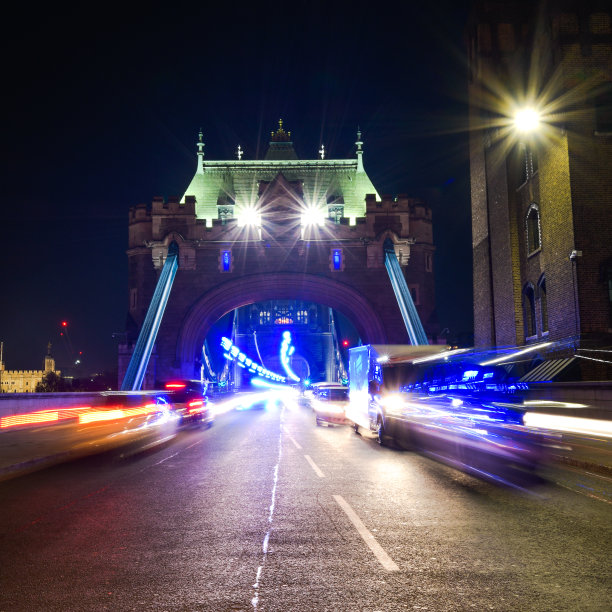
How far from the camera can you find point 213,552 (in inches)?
226

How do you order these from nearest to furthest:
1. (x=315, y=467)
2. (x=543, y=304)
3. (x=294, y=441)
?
(x=315, y=467)
(x=294, y=441)
(x=543, y=304)

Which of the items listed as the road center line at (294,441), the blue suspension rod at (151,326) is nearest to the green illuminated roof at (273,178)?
the blue suspension rod at (151,326)

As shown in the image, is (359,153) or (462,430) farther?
(359,153)

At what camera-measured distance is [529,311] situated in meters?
23.3

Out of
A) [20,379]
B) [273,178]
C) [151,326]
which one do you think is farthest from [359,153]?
[20,379]

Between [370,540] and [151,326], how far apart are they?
4412 cm

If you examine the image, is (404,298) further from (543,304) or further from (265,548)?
(265,548)

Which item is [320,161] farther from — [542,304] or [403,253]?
[542,304]

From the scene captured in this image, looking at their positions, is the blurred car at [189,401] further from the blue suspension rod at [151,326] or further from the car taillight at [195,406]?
the blue suspension rod at [151,326]

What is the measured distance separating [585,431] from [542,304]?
10958 millimetres

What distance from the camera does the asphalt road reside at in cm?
452

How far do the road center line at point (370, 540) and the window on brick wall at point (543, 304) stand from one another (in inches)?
613

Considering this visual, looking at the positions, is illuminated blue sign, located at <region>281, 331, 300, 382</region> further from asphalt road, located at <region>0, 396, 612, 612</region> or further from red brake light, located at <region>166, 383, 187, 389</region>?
asphalt road, located at <region>0, 396, 612, 612</region>

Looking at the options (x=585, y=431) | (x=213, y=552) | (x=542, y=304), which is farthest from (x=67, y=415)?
(x=213, y=552)
